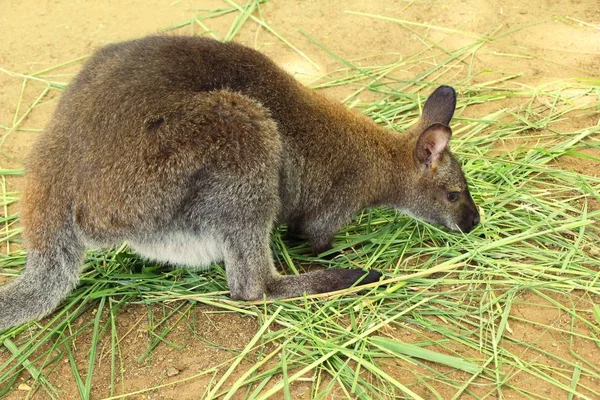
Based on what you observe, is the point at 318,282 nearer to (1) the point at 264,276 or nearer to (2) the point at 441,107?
(1) the point at 264,276

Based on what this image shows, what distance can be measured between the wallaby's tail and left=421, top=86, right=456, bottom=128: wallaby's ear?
2.38 meters

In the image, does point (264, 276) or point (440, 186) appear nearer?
point (264, 276)

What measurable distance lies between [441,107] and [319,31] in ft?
7.74

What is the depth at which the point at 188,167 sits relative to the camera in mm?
3873

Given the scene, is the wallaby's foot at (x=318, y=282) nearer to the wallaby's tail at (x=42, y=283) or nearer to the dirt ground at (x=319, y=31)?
the wallaby's tail at (x=42, y=283)

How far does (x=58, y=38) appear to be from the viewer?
6.74 metres

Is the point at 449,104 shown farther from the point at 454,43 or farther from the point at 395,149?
the point at 454,43

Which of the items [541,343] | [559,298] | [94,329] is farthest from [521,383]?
[94,329]

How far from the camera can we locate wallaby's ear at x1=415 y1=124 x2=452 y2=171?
4391 millimetres

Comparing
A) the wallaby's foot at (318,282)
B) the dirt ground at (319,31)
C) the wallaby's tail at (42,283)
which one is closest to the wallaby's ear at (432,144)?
the wallaby's foot at (318,282)

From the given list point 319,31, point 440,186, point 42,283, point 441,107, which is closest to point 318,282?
point 440,186

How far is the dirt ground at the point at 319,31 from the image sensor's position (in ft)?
20.4

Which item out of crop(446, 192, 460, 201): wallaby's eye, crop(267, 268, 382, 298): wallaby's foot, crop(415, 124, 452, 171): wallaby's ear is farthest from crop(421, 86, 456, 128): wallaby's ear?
crop(267, 268, 382, 298): wallaby's foot

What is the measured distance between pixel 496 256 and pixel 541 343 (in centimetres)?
73
